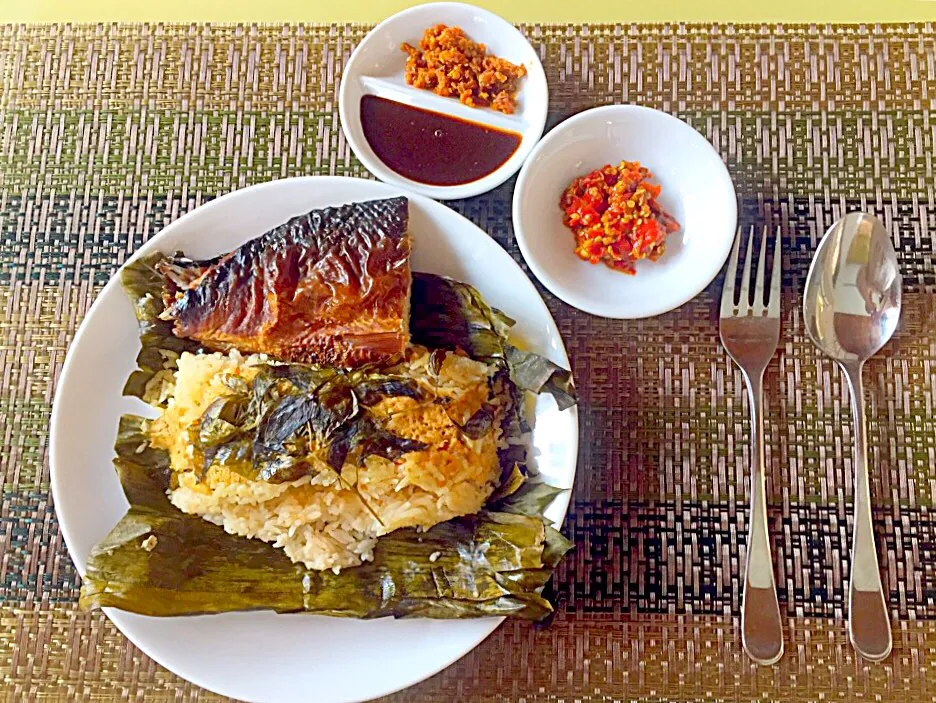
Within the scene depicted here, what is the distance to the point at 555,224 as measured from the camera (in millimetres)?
2691

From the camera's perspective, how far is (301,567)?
245 cm

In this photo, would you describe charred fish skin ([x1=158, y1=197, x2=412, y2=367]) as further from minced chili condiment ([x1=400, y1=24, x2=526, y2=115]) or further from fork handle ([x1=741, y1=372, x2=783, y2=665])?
fork handle ([x1=741, y1=372, x2=783, y2=665])

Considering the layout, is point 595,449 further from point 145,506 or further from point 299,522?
point 145,506

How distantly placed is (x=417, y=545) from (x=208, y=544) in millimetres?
677

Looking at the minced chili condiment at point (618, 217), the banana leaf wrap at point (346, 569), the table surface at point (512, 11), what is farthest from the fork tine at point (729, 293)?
the table surface at point (512, 11)

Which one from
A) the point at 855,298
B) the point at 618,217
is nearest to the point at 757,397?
the point at 855,298

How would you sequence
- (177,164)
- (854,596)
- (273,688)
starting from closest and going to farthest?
(273,688) < (854,596) < (177,164)

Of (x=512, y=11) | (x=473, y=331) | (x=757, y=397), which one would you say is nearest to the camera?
(x=473, y=331)

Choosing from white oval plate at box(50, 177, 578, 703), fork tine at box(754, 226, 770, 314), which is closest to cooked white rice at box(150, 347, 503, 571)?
white oval plate at box(50, 177, 578, 703)

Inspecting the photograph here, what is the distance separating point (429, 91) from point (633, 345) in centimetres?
117

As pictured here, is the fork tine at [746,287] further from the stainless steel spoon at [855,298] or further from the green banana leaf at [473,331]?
the green banana leaf at [473,331]

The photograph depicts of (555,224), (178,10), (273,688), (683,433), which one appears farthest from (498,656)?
(178,10)

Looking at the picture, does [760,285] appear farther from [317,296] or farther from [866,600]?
[317,296]

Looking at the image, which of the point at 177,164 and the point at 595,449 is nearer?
the point at 595,449
